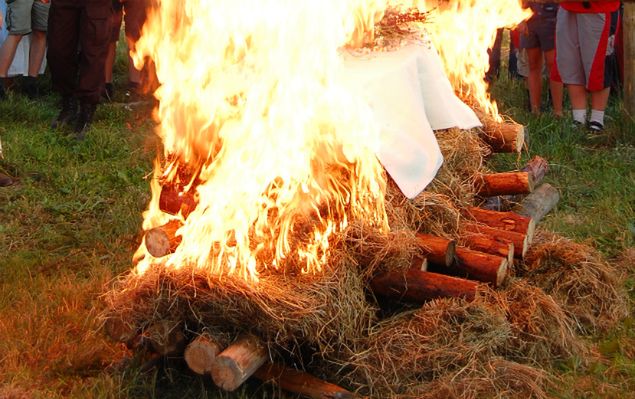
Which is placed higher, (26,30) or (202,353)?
(202,353)

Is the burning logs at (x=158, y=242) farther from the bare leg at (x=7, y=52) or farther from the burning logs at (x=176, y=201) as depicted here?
the bare leg at (x=7, y=52)

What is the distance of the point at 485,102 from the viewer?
253 inches

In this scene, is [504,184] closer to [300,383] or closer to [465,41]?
[465,41]

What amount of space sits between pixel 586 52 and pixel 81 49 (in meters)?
4.81

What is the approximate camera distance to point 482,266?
471cm

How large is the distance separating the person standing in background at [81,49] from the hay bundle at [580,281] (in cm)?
458

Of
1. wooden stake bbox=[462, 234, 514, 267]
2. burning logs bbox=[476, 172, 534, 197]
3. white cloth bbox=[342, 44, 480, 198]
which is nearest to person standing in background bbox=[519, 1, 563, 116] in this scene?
burning logs bbox=[476, 172, 534, 197]

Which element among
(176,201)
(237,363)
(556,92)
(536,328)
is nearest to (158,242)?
(176,201)

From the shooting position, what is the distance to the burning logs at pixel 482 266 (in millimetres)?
4672

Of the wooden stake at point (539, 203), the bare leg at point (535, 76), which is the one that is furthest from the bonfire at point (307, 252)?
the bare leg at point (535, 76)

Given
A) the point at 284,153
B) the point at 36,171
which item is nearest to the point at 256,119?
the point at 284,153

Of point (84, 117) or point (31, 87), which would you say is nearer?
point (84, 117)

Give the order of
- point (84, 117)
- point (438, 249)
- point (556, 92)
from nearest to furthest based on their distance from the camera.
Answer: point (438, 249)
point (84, 117)
point (556, 92)

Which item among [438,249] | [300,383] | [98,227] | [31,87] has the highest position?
[438,249]
